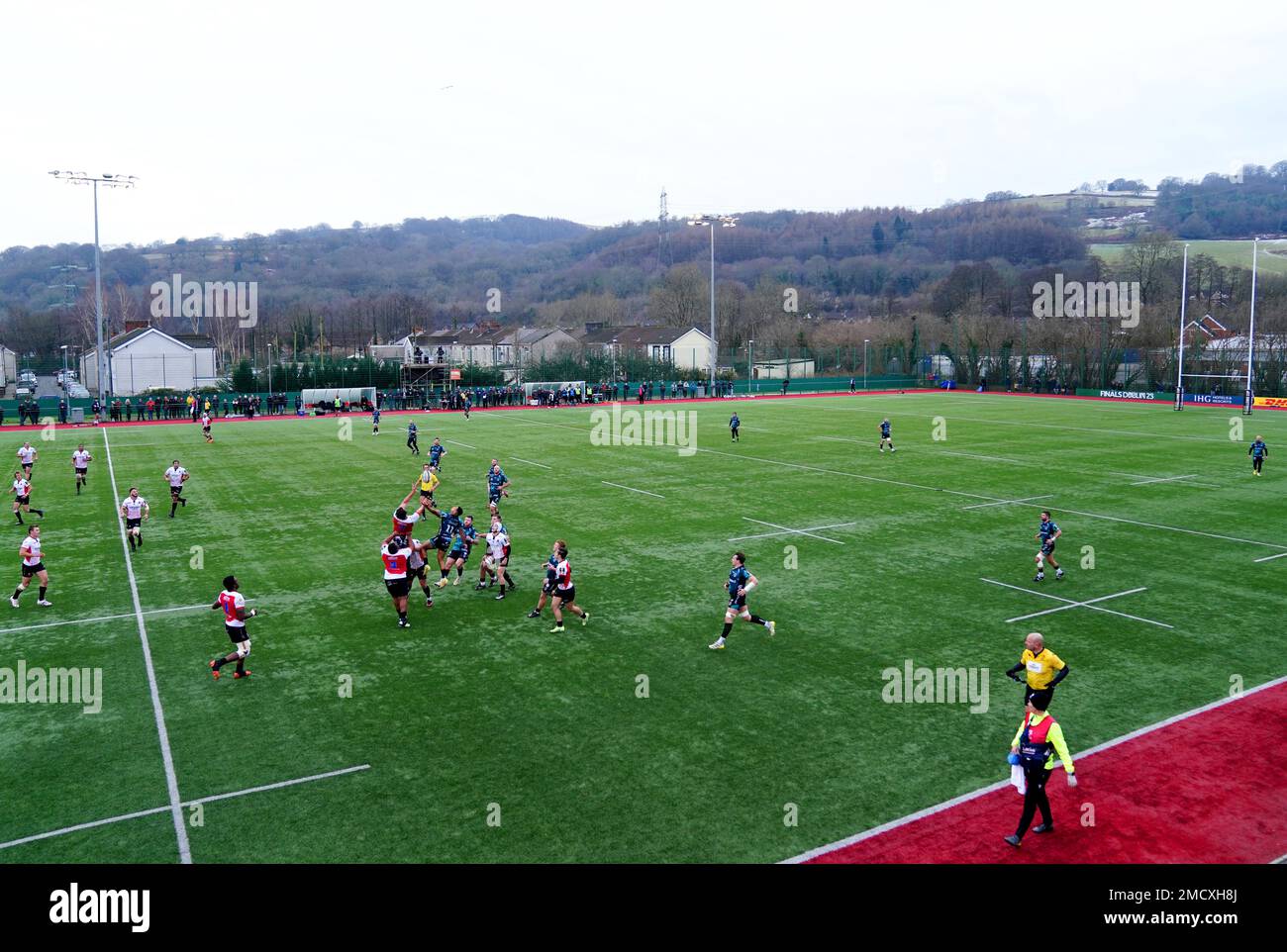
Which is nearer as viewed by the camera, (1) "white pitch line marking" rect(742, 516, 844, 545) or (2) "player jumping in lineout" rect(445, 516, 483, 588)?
(2) "player jumping in lineout" rect(445, 516, 483, 588)

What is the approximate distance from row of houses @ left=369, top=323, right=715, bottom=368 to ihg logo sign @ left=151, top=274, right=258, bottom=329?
3024 cm

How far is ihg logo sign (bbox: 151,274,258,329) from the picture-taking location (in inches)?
5600

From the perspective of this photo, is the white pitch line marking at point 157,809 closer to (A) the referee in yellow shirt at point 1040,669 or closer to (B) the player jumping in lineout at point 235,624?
(B) the player jumping in lineout at point 235,624

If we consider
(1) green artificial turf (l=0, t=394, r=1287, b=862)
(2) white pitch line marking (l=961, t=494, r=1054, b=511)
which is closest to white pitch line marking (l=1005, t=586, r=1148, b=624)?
(1) green artificial turf (l=0, t=394, r=1287, b=862)

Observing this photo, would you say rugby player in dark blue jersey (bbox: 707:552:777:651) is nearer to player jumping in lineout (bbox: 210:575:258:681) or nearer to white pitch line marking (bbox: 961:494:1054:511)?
player jumping in lineout (bbox: 210:575:258:681)

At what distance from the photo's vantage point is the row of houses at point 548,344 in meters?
111

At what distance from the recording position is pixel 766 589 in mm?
19391

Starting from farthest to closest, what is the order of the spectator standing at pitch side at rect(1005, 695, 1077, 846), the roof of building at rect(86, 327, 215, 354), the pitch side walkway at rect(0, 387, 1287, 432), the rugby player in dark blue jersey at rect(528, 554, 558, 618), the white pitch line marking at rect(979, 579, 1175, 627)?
the roof of building at rect(86, 327, 215, 354), the pitch side walkway at rect(0, 387, 1287, 432), the white pitch line marking at rect(979, 579, 1175, 627), the rugby player in dark blue jersey at rect(528, 554, 558, 618), the spectator standing at pitch side at rect(1005, 695, 1077, 846)

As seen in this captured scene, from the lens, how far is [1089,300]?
116625 millimetres

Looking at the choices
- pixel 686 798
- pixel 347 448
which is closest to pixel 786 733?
pixel 686 798

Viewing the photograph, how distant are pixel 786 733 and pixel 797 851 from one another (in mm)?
2989
